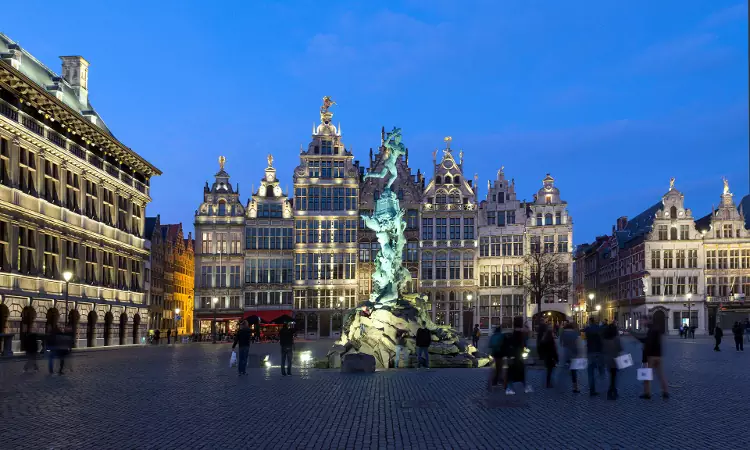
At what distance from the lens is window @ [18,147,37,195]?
142 ft

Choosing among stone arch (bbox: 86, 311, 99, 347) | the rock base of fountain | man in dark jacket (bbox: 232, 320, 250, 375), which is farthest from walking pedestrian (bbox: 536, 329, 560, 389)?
stone arch (bbox: 86, 311, 99, 347)

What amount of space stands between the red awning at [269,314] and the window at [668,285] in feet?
138

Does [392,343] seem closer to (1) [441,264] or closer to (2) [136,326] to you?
(2) [136,326]

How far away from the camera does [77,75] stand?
63000 mm

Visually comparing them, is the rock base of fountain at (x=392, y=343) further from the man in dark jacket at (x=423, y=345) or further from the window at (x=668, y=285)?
the window at (x=668, y=285)

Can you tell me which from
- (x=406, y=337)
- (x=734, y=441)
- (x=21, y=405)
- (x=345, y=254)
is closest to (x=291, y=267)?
(x=345, y=254)

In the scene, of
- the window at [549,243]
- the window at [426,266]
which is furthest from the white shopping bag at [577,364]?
the window at [549,243]

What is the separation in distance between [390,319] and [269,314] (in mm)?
49855

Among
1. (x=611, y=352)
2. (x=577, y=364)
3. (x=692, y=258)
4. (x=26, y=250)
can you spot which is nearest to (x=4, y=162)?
(x=26, y=250)

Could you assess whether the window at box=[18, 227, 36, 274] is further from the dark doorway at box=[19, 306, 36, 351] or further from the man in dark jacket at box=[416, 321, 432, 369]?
the man in dark jacket at box=[416, 321, 432, 369]

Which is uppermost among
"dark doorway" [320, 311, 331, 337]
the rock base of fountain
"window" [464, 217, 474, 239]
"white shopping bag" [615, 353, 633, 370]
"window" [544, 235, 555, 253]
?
"window" [464, 217, 474, 239]

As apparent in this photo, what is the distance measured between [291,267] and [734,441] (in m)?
74.3

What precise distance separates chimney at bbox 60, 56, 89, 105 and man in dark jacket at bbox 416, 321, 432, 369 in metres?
42.0

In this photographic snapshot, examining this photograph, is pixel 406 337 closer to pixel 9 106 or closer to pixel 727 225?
pixel 9 106
